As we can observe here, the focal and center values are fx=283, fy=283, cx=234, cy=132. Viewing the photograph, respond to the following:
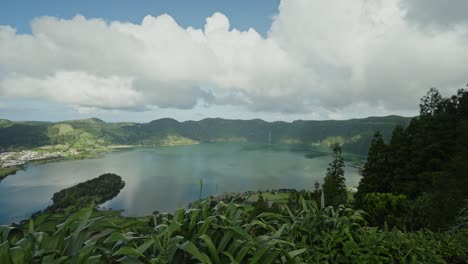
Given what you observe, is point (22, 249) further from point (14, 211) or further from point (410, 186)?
point (14, 211)

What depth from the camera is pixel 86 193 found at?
307 ft

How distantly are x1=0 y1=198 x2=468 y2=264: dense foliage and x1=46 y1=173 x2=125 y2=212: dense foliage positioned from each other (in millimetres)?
84601

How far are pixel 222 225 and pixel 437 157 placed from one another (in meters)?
39.4

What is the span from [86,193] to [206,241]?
106 meters

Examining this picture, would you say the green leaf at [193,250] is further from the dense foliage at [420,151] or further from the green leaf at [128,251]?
the dense foliage at [420,151]

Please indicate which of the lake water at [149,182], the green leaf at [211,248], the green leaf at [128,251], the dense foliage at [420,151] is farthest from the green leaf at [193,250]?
the lake water at [149,182]

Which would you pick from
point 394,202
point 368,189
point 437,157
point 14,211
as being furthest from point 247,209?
point 14,211

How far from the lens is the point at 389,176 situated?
38812 millimetres

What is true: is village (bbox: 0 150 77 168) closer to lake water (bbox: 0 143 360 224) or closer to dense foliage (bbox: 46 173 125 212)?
lake water (bbox: 0 143 360 224)

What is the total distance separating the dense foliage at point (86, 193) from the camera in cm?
8219

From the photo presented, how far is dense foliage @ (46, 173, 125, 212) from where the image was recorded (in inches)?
3236

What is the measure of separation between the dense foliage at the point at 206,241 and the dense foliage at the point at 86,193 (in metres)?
84.6

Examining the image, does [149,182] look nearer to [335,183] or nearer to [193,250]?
[335,183]

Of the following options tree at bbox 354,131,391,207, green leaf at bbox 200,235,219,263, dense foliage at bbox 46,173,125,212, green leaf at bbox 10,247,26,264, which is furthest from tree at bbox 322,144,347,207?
dense foliage at bbox 46,173,125,212
